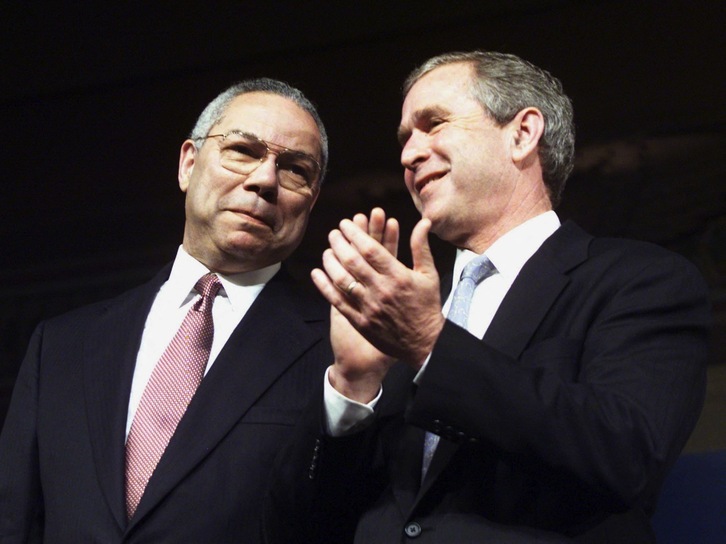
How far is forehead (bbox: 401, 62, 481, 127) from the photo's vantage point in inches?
87.7

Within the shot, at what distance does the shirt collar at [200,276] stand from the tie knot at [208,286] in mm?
13

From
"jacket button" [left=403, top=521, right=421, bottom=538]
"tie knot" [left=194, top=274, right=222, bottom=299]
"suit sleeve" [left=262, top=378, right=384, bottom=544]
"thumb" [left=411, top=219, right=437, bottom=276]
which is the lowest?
"jacket button" [left=403, top=521, right=421, bottom=538]

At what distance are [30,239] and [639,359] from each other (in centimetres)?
232

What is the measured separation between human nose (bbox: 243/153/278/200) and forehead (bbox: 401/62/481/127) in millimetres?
332

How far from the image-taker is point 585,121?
2.94m

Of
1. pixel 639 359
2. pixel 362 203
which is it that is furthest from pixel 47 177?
pixel 639 359

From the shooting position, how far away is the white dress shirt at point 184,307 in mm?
2252

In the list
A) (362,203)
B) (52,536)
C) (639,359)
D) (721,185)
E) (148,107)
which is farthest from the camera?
(148,107)

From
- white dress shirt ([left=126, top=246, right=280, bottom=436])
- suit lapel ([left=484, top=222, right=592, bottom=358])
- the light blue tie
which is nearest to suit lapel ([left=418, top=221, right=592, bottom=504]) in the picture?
suit lapel ([left=484, top=222, right=592, bottom=358])

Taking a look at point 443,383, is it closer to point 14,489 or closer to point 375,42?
point 14,489

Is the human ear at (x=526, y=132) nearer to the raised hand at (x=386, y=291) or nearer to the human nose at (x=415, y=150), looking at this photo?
the human nose at (x=415, y=150)

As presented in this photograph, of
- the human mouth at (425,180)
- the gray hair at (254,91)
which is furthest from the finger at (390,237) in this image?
the gray hair at (254,91)

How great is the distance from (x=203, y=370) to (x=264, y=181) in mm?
464

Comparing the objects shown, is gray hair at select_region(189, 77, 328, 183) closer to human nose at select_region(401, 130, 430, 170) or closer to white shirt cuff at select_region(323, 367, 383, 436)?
human nose at select_region(401, 130, 430, 170)
